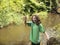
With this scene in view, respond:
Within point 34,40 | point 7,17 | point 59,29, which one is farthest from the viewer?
point 59,29

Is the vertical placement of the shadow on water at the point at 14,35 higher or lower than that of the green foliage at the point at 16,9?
lower

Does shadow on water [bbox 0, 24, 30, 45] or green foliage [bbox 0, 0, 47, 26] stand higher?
green foliage [bbox 0, 0, 47, 26]

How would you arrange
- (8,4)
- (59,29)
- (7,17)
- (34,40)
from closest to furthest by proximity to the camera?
(34,40) → (7,17) → (8,4) → (59,29)

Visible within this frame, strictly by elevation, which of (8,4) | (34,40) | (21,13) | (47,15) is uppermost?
(34,40)

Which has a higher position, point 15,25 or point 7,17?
point 7,17

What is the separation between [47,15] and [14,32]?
134 inches

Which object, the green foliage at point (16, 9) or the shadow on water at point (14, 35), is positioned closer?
the green foliage at point (16, 9)

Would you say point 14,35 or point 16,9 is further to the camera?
point 16,9

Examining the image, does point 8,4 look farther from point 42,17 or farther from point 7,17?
point 42,17

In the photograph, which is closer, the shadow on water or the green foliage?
the green foliage

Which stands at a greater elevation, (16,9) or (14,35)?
(16,9)

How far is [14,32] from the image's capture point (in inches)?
429

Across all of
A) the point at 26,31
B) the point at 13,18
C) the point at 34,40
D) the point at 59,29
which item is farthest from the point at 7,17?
the point at 34,40

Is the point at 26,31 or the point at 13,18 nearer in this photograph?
the point at 13,18
